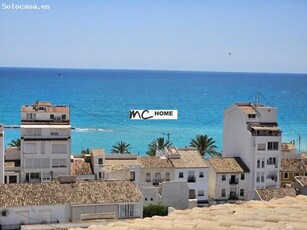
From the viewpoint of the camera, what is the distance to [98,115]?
135m

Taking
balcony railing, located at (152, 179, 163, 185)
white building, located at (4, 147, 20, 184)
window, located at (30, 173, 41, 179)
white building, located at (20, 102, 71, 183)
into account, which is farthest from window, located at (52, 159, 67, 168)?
balcony railing, located at (152, 179, 163, 185)

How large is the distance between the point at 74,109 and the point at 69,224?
117 metres

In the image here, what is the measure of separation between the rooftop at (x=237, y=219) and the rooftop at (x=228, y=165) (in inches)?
1385

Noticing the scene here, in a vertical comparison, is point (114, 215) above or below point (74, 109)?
below

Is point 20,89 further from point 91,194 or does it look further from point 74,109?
point 91,194

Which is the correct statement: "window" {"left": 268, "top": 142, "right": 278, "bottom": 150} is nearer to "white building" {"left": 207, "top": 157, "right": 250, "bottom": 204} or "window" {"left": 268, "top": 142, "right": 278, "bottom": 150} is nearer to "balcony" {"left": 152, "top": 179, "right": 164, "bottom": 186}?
"white building" {"left": 207, "top": 157, "right": 250, "bottom": 204}

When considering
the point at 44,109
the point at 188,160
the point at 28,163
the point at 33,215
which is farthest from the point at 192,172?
the point at 33,215

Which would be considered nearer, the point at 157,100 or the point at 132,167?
the point at 132,167

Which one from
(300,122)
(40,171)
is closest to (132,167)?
(40,171)

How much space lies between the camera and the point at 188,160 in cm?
4284

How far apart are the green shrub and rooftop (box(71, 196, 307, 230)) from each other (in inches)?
998

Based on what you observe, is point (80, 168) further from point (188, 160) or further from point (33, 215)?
point (33, 215)

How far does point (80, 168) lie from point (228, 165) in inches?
451

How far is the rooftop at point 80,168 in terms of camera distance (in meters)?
38.7
